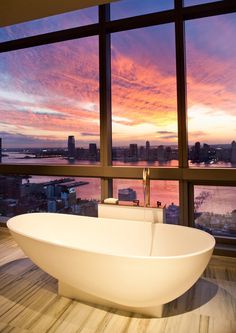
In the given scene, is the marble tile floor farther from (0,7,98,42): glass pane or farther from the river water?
(0,7,98,42): glass pane

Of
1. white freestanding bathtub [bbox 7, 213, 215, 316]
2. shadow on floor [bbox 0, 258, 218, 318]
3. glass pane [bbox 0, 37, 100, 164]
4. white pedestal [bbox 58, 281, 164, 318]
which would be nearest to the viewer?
white freestanding bathtub [bbox 7, 213, 215, 316]

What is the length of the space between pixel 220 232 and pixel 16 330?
6.83ft

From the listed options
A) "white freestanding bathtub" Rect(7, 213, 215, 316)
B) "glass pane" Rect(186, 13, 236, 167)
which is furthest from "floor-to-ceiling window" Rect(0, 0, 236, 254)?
"white freestanding bathtub" Rect(7, 213, 215, 316)

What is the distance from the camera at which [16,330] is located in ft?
5.80

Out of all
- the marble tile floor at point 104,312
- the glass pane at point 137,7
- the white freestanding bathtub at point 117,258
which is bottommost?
the marble tile floor at point 104,312

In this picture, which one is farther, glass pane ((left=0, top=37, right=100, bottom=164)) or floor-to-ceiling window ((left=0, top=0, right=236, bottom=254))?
glass pane ((left=0, top=37, right=100, bottom=164))

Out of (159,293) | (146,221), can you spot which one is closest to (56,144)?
(146,221)

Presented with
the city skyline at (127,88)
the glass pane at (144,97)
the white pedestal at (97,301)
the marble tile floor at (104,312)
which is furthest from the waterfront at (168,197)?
the white pedestal at (97,301)

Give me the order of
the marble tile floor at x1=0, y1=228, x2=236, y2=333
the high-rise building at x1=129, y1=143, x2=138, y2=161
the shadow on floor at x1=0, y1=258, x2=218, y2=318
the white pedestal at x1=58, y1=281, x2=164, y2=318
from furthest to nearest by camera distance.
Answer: the high-rise building at x1=129, y1=143, x2=138, y2=161 < the shadow on floor at x1=0, y1=258, x2=218, y2=318 < the white pedestal at x1=58, y1=281, x2=164, y2=318 < the marble tile floor at x1=0, y1=228, x2=236, y2=333

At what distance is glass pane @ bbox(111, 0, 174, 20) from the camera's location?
2920mm

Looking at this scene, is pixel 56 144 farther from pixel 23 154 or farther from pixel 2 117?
pixel 2 117

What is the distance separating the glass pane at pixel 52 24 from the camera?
3.25 metres

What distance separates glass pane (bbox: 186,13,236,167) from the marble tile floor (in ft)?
3.95

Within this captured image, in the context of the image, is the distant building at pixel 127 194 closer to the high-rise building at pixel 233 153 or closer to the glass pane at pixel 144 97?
the glass pane at pixel 144 97
